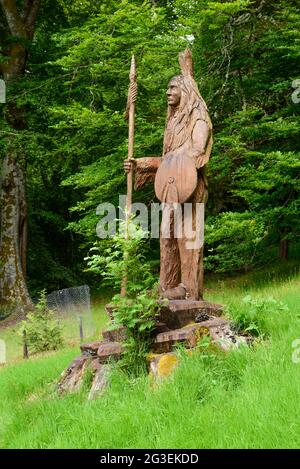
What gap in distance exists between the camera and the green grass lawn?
4.12 metres

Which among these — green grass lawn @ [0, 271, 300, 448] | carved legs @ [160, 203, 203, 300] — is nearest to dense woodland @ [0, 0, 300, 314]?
carved legs @ [160, 203, 203, 300]

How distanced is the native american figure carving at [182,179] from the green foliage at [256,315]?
78 cm

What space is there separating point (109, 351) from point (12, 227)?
1075 centimetres

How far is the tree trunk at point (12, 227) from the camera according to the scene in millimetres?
15969

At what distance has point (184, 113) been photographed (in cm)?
722

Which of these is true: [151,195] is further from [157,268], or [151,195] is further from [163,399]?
[163,399]

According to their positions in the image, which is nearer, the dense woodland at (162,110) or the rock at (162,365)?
the rock at (162,365)

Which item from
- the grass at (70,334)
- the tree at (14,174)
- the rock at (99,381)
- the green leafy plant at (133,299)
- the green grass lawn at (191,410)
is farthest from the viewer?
the tree at (14,174)

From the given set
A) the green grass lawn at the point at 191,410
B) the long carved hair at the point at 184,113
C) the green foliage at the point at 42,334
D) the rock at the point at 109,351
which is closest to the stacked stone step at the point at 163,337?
the rock at the point at 109,351

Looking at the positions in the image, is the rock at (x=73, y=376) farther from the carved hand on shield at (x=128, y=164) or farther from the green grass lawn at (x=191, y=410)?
the carved hand on shield at (x=128, y=164)

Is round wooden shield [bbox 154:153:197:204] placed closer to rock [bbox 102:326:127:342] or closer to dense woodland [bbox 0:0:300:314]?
rock [bbox 102:326:127:342]

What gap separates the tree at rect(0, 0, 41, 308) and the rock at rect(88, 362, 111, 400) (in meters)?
9.90

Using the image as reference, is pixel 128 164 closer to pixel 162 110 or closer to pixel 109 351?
pixel 109 351
